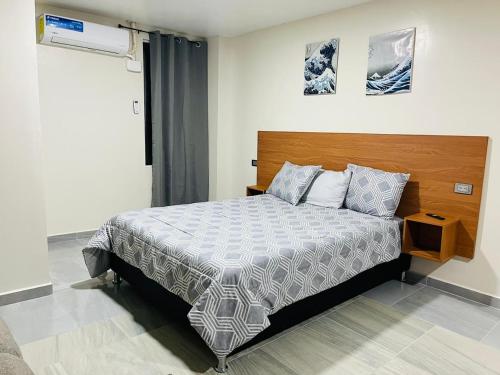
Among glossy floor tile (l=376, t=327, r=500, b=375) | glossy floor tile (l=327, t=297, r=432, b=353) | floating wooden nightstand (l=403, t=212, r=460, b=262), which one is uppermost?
floating wooden nightstand (l=403, t=212, r=460, b=262)

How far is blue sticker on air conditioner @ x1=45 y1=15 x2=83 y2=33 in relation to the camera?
11.8ft

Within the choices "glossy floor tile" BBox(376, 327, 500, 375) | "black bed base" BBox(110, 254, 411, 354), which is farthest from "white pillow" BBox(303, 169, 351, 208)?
"glossy floor tile" BBox(376, 327, 500, 375)

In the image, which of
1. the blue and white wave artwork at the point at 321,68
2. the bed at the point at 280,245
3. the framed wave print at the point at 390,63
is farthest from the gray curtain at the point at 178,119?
the framed wave print at the point at 390,63

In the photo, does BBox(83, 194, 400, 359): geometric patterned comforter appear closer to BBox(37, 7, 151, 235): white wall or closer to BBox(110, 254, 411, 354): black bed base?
BBox(110, 254, 411, 354): black bed base

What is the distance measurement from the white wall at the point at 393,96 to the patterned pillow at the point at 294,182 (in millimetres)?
526

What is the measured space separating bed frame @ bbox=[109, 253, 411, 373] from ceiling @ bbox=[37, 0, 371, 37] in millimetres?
2363

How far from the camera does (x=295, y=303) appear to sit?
7.59ft

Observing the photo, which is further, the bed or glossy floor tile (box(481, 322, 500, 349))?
glossy floor tile (box(481, 322, 500, 349))

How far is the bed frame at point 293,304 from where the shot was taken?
7.28 ft

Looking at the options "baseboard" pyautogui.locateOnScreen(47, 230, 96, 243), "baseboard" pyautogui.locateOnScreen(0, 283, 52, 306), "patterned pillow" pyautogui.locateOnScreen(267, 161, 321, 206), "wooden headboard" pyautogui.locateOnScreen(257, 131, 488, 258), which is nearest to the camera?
"baseboard" pyautogui.locateOnScreen(0, 283, 52, 306)

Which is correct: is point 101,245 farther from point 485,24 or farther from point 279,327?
point 485,24

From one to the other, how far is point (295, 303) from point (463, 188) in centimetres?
163

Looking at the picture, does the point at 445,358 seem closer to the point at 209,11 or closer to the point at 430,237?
the point at 430,237

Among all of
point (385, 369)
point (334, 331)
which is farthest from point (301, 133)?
point (385, 369)
